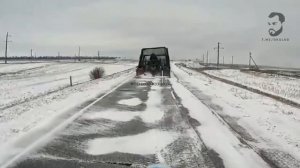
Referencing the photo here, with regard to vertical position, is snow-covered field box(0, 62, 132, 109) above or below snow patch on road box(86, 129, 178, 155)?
below

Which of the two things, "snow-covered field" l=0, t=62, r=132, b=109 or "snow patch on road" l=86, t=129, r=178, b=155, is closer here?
"snow patch on road" l=86, t=129, r=178, b=155

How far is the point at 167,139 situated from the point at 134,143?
820 millimetres

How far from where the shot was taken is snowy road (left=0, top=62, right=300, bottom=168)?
7.53 meters

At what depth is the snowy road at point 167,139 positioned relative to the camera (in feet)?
24.7

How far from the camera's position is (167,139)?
941 cm

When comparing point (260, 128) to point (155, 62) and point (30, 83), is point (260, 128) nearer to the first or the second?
point (155, 62)

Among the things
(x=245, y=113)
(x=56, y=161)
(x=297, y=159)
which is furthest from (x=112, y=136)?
(x=245, y=113)

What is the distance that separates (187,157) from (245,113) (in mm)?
6926

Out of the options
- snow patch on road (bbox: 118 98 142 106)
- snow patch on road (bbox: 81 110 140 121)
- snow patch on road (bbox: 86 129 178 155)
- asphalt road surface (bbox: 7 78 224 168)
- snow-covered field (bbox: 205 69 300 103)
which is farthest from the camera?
snow-covered field (bbox: 205 69 300 103)

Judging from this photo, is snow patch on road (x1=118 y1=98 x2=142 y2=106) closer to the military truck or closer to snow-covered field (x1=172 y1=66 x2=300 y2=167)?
snow-covered field (x1=172 y1=66 x2=300 y2=167)

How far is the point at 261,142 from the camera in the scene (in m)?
9.35

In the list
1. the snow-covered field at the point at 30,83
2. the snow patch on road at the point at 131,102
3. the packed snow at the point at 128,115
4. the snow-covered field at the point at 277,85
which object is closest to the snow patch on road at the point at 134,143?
the packed snow at the point at 128,115

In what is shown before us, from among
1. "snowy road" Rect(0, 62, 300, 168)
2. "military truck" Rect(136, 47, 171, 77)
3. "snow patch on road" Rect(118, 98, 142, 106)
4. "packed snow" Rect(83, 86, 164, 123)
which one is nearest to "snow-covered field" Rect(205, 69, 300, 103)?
"military truck" Rect(136, 47, 171, 77)

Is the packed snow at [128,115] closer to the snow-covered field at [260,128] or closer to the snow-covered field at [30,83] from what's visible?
the snow-covered field at [260,128]
